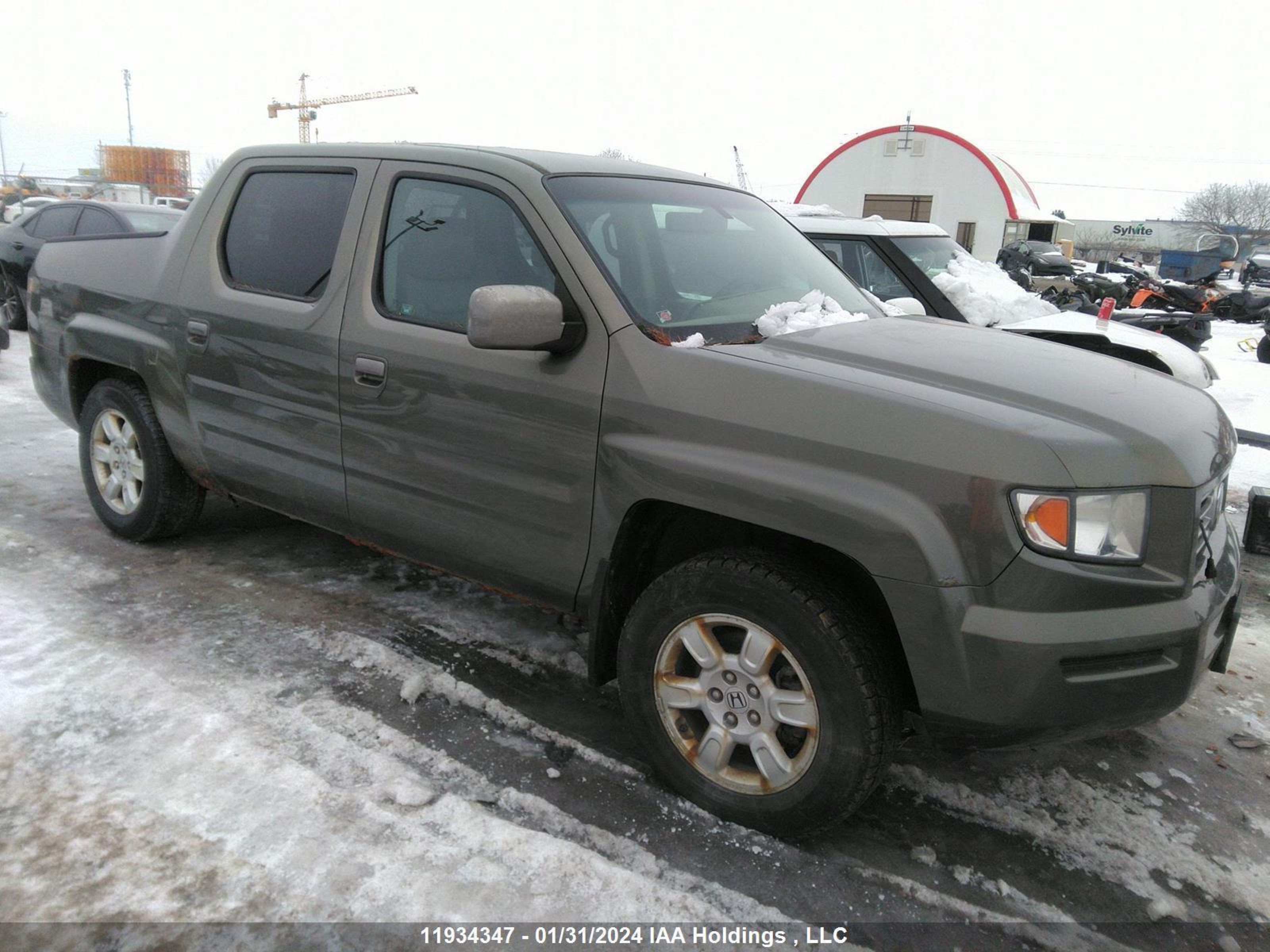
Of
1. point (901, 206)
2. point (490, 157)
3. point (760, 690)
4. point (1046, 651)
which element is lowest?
point (760, 690)

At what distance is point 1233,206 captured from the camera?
79.5 meters

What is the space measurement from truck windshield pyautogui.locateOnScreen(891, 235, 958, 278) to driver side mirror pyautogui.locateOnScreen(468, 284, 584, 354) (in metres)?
5.30

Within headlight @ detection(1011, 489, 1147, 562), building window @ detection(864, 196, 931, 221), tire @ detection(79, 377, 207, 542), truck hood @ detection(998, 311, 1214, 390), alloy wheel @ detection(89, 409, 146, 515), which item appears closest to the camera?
headlight @ detection(1011, 489, 1147, 562)

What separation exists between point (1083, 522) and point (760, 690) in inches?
36.3

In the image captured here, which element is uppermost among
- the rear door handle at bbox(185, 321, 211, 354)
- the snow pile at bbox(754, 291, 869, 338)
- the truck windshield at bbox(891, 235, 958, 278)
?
the truck windshield at bbox(891, 235, 958, 278)

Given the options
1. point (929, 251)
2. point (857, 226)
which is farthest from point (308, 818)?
point (929, 251)

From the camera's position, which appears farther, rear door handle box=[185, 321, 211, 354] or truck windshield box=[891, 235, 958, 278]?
truck windshield box=[891, 235, 958, 278]

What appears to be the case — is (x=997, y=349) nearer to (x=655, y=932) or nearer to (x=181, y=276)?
(x=655, y=932)

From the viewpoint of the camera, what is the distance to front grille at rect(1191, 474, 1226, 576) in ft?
7.57

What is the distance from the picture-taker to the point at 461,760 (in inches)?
115

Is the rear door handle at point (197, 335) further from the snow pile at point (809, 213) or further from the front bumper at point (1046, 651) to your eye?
the snow pile at point (809, 213)

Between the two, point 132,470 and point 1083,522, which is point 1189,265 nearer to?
point 1083,522

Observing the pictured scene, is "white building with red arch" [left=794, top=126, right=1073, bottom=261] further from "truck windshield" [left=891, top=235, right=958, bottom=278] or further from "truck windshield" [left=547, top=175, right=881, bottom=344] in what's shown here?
"truck windshield" [left=547, top=175, right=881, bottom=344]

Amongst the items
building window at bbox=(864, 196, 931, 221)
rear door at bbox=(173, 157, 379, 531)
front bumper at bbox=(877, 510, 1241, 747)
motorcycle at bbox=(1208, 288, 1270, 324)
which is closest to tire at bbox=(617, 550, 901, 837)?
front bumper at bbox=(877, 510, 1241, 747)
